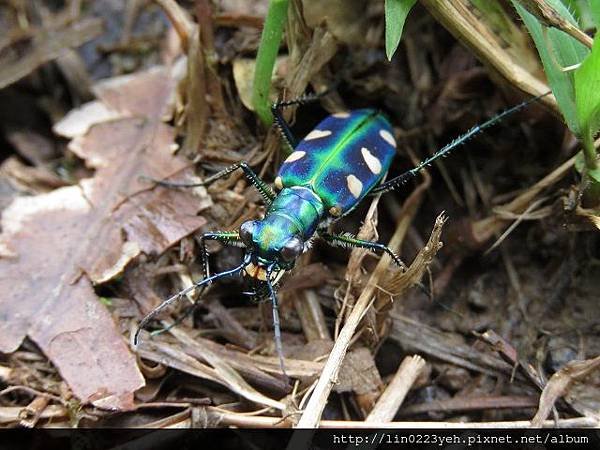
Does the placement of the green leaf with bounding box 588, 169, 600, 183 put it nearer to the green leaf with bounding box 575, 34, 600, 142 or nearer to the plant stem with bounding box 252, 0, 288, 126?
the green leaf with bounding box 575, 34, 600, 142

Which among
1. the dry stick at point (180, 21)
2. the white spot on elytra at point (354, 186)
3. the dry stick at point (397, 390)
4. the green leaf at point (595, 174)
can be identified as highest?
the dry stick at point (180, 21)

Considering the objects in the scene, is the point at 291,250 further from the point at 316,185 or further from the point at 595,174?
the point at 595,174

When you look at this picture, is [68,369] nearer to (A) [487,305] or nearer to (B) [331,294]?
(B) [331,294]

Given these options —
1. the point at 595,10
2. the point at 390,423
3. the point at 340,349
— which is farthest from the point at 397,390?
the point at 595,10

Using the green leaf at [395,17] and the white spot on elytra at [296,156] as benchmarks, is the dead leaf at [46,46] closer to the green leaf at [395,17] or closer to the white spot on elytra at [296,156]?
the white spot on elytra at [296,156]

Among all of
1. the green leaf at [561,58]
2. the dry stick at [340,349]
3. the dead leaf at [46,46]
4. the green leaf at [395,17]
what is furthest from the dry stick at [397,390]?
the dead leaf at [46,46]

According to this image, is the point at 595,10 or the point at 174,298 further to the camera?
the point at 174,298
